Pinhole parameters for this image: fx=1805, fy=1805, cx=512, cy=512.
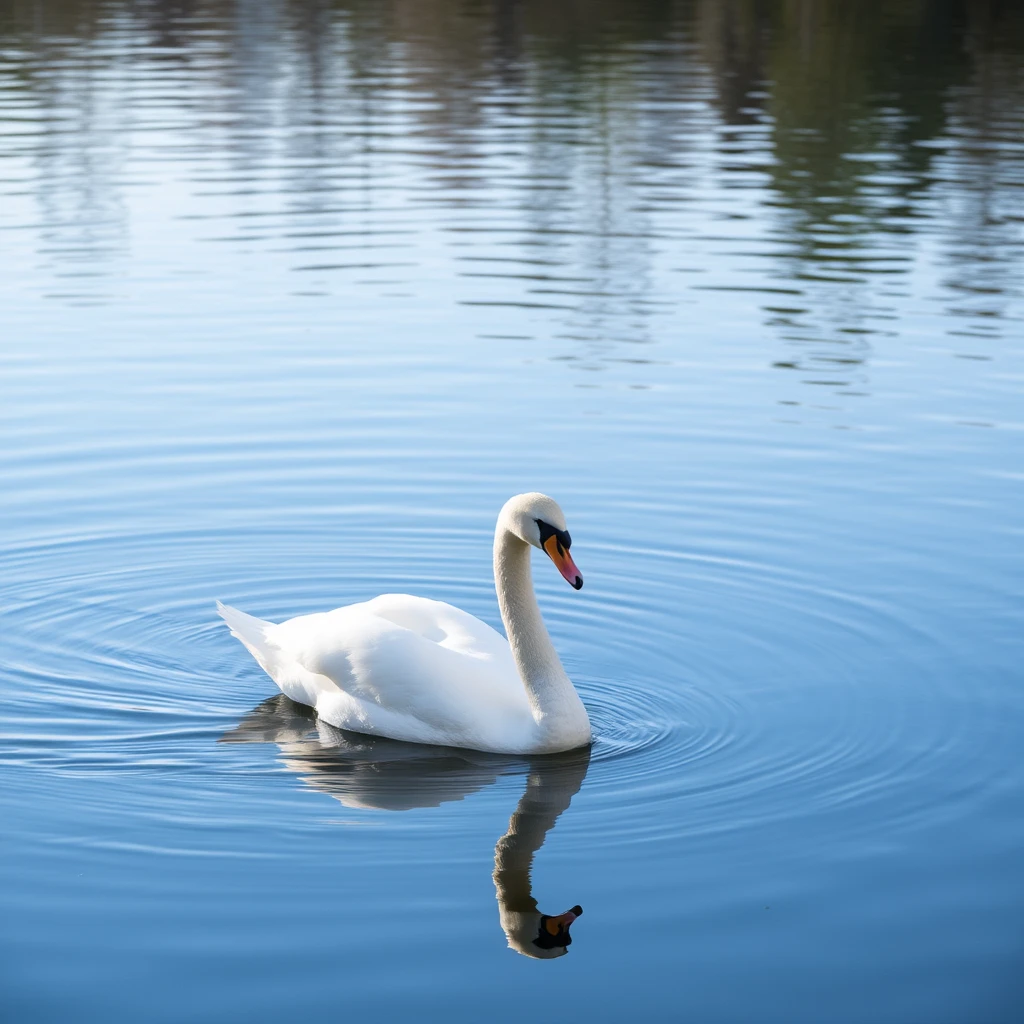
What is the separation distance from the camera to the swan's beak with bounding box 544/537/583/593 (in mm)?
7857

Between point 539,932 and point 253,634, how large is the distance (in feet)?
9.57

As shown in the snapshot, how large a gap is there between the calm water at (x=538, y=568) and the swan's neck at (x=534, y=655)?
0.65 feet

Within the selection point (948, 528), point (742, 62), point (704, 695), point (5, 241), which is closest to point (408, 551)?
point (704, 695)

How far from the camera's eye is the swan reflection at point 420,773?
7.25m

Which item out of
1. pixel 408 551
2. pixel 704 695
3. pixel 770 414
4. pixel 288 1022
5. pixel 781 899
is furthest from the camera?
pixel 770 414

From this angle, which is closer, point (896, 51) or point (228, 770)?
point (228, 770)

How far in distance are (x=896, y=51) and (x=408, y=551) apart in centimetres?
3357

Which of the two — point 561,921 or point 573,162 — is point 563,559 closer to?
point 561,921

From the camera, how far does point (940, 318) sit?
56.7 feet

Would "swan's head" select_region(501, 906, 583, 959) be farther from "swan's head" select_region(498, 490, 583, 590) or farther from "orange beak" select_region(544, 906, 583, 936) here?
"swan's head" select_region(498, 490, 583, 590)

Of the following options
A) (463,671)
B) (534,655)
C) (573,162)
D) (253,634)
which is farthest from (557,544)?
(573,162)

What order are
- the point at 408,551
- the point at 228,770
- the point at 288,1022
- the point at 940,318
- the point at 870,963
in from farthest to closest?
the point at 940,318
the point at 408,551
the point at 228,770
the point at 870,963
the point at 288,1022

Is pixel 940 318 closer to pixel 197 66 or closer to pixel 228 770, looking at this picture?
pixel 228 770

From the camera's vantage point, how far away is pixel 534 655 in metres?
8.23
